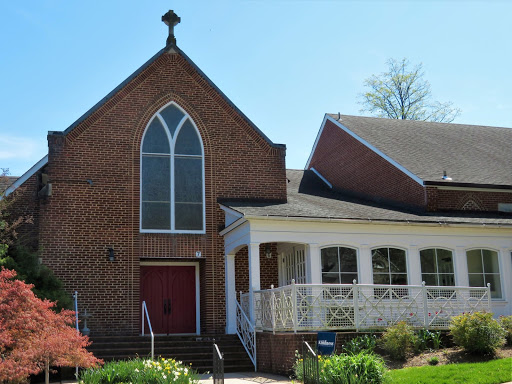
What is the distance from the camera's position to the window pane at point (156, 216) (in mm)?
19453

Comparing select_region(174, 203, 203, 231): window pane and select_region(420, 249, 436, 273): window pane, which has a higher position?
select_region(174, 203, 203, 231): window pane

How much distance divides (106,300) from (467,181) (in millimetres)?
12490

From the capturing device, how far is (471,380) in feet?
38.5

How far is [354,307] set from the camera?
15719 millimetres

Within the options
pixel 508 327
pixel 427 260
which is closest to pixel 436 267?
pixel 427 260

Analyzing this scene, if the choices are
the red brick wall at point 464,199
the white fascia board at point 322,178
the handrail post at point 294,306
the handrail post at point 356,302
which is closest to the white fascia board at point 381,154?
the red brick wall at point 464,199

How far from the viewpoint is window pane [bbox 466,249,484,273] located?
64.3ft

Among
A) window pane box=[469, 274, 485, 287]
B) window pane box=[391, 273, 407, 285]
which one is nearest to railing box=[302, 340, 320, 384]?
window pane box=[391, 273, 407, 285]

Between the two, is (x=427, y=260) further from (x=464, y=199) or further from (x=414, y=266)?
(x=464, y=199)

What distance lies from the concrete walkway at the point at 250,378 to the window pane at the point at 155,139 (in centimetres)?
768

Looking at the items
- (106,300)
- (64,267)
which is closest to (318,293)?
(106,300)

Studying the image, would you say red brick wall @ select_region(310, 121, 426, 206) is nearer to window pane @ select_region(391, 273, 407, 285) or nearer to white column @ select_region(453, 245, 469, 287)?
white column @ select_region(453, 245, 469, 287)

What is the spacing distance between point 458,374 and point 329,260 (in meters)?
6.42

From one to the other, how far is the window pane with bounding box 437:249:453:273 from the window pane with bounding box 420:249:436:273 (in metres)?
0.19
